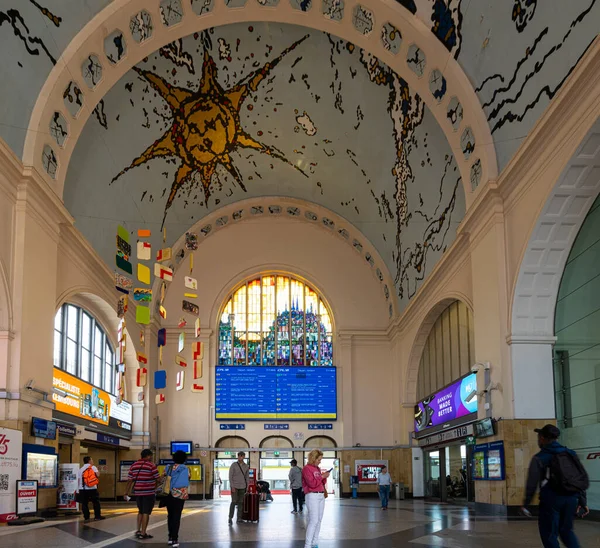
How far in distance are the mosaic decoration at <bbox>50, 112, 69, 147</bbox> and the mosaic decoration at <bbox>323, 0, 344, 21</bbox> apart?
687 cm

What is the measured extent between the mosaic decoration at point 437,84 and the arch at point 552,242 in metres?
4.69

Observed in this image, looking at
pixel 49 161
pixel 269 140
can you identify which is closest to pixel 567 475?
pixel 49 161

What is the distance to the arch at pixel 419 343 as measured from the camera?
2394 centimetres

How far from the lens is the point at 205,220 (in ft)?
108

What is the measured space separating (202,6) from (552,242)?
9.97 m

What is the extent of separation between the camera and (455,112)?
18453 mm

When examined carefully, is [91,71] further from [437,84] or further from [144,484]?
[144,484]

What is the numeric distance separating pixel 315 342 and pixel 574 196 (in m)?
20.4

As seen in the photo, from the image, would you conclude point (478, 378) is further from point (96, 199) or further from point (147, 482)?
point (96, 199)

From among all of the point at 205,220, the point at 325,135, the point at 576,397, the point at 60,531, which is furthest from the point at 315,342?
the point at 60,531

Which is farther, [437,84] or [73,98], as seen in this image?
[437,84]

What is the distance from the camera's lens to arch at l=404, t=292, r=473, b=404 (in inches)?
942

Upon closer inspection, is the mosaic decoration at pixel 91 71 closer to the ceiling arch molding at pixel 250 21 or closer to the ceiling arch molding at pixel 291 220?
the ceiling arch molding at pixel 250 21

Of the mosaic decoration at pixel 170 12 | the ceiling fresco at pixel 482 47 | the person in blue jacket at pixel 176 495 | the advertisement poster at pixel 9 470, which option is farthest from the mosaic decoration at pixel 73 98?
the person in blue jacket at pixel 176 495
